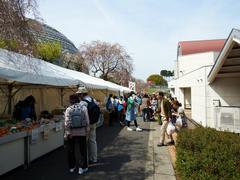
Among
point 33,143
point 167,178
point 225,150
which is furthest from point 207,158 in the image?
point 33,143

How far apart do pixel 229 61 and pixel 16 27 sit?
26.1 feet

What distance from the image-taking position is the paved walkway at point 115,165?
18.5ft

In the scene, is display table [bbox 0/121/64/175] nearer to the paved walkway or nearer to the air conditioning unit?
the paved walkway

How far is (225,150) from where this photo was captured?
165 inches

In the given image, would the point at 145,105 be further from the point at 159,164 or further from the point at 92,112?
the point at 92,112

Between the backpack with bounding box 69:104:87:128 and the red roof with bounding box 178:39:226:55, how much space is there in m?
42.3

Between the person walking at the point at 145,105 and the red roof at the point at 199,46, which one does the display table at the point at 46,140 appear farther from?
the red roof at the point at 199,46

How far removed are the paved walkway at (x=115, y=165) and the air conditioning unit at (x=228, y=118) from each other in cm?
331

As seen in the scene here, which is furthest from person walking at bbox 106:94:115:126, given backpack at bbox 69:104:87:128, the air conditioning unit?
backpack at bbox 69:104:87:128

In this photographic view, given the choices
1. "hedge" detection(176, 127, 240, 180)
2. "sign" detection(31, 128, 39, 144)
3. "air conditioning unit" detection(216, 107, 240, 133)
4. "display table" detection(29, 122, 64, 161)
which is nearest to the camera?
"hedge" detection(176, 127, 240, 180)

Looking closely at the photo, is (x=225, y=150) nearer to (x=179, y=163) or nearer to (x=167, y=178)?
(x=179, y=163)

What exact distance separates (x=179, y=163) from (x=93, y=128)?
Result: 7.57 feet

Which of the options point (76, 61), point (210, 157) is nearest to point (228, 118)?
point (210, 157)

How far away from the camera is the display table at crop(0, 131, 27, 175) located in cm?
543
